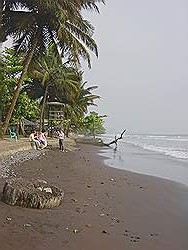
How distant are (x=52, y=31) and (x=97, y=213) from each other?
14597 mm

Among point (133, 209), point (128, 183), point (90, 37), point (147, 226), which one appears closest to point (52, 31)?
point (90, 37)

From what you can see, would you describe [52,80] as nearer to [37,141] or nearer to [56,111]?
[56,111]

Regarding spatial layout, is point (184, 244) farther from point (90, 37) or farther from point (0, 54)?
point (0, 54)

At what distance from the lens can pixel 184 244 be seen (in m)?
6.31

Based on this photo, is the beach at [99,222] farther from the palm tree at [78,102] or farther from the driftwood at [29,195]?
the palm tree at [78,102]

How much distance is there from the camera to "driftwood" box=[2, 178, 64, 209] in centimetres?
692

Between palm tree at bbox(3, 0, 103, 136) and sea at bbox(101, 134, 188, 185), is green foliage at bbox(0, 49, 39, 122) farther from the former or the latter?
sea at bbox(101, 134, 188, 185)

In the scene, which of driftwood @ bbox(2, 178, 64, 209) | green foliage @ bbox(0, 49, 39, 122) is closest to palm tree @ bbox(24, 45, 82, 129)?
green foliage @ bbox(0, 49, 39, 122)

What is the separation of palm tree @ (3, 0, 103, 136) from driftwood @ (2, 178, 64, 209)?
464 inches

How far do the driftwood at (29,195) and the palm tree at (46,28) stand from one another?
11783 millimetres

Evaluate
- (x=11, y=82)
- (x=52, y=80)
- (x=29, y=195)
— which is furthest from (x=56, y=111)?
(x=29, y=195)

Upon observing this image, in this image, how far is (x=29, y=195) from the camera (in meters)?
6.92

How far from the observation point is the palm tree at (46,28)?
18797 mm

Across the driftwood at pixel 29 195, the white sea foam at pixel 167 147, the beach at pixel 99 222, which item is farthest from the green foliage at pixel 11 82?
the driftwood at pixel 29 195
